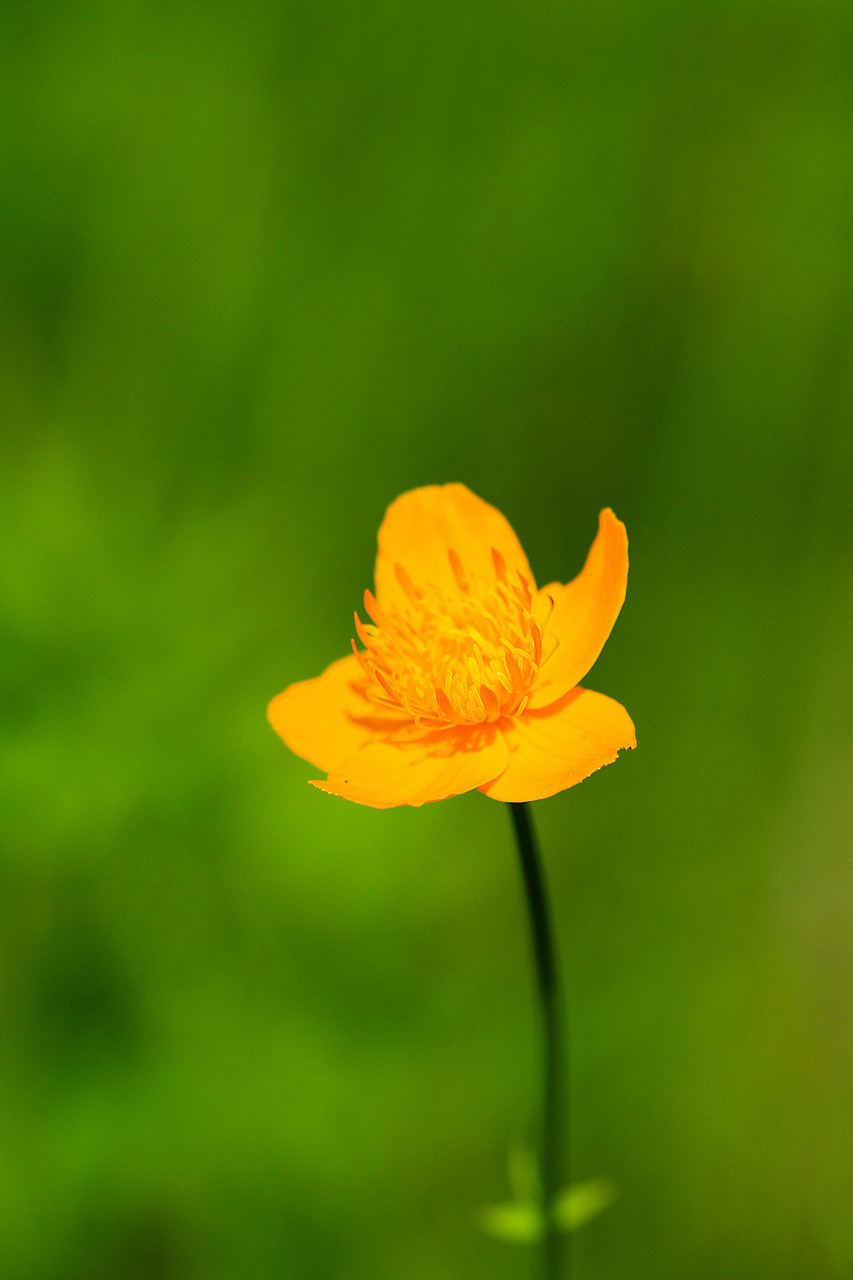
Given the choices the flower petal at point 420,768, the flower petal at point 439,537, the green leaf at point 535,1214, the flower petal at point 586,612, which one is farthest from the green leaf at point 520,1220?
the flower petal at point 439,537

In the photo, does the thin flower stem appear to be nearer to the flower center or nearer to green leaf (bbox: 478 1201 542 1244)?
green leaf (bbox: 478 1201 542 1244)

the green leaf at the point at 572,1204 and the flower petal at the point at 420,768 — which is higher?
the flower petal at the point at 420,768

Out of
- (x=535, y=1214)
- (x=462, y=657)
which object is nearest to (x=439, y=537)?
(x=462, y=657)

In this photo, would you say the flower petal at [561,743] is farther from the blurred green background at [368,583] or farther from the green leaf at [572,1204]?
the blurred green background at [368,583]

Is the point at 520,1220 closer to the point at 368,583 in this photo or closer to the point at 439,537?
the point at 439,537

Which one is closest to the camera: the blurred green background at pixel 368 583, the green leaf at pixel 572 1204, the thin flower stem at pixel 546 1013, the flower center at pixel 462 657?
the thin flower stem at pixel 546 1013

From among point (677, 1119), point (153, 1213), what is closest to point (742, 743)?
point (677, 1119)

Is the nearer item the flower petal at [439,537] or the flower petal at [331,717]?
the flower petal at [331,717]
